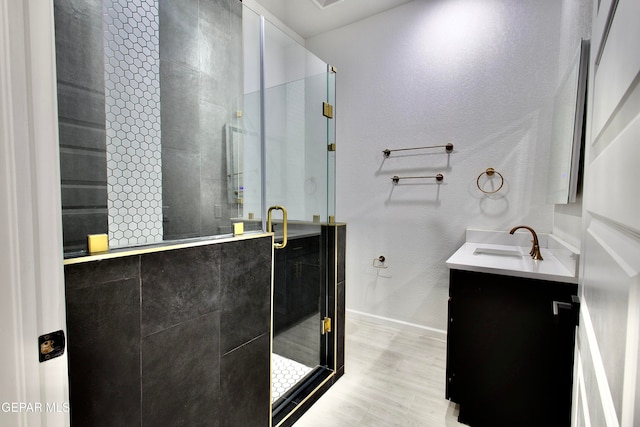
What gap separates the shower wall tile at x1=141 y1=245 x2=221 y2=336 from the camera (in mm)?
961

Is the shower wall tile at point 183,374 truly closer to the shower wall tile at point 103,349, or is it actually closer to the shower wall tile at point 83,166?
the shower wall tile at point 103,349

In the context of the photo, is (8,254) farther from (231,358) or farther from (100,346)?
(231,358)

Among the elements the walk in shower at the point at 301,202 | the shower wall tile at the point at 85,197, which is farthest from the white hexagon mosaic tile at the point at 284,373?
the shower wall tile at the point at 85,197

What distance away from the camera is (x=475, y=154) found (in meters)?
2.39

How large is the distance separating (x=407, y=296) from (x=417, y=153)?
1.33 meters

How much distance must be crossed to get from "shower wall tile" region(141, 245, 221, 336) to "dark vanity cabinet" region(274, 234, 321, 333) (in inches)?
31.9

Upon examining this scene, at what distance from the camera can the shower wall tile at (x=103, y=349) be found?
778 mm

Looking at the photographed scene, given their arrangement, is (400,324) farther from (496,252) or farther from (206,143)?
(206,143)

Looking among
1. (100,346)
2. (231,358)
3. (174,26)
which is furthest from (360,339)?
(174,26)

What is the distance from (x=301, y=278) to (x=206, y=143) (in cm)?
112

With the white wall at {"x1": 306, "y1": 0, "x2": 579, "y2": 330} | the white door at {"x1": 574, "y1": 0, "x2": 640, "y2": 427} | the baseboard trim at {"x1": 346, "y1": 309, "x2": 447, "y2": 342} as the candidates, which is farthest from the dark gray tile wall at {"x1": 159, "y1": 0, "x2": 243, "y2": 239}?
the baseboard trim at {"x1": 346, "y1": 309, "x2": 447, "y2": 342}

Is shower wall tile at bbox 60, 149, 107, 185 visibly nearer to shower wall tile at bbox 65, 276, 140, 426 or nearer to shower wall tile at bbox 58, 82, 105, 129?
shower wall tile at bbox 58, 82, 105, 129

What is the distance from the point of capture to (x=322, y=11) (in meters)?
2.75

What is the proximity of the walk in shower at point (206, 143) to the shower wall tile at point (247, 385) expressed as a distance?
155 millimetres
